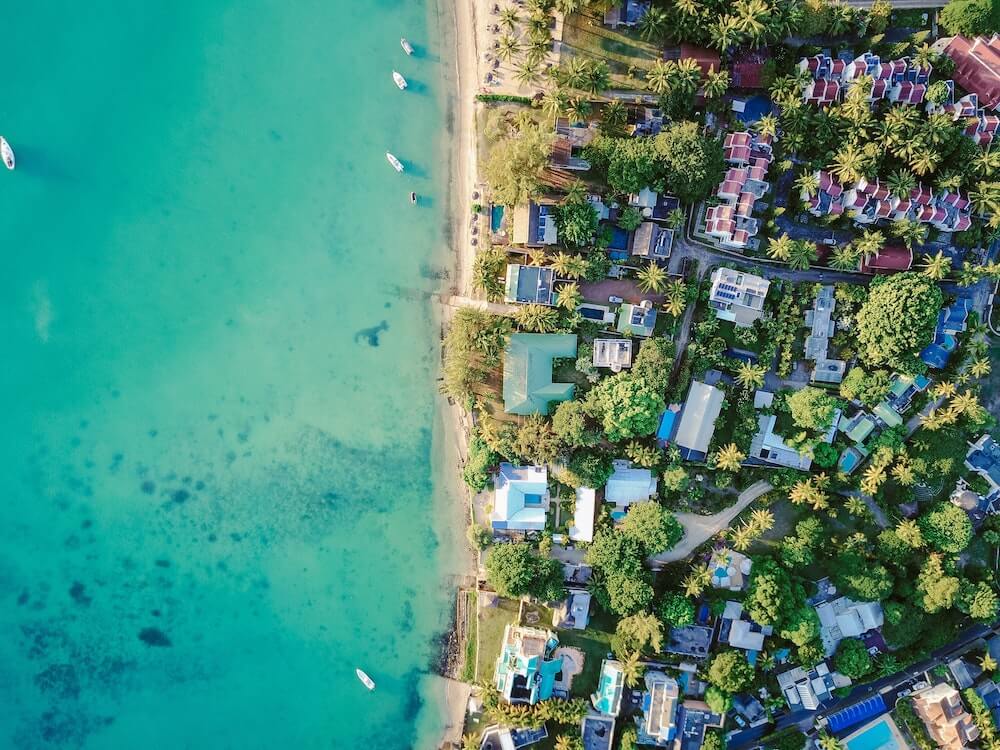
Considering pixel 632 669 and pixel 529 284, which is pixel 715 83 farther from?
pixel 632 669

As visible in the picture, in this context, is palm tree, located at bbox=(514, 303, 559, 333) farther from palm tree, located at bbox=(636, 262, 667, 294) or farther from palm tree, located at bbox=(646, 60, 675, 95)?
palm tree, located at bbox=(646, 60, 675, 95)

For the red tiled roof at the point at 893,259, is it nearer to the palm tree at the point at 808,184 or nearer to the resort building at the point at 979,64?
the palm tree at the point at 808,184

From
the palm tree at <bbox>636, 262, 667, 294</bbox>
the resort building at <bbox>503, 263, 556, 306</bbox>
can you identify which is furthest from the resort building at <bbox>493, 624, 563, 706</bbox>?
the palm tree at <bbox>636, 262, 667, 294</bbox>

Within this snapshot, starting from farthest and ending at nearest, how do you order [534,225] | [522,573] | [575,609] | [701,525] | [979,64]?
[701,525]
[575,609]
[534,225]
[522,573]
[979,64]

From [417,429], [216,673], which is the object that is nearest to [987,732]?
[417,429]

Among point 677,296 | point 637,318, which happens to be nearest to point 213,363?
point 637,318

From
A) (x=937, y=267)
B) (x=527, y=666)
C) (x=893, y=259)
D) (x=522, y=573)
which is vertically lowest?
(x=527, y=666)

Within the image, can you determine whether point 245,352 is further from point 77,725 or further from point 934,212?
point 934,212
